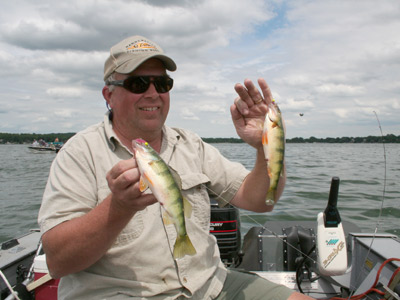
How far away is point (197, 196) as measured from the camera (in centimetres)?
290

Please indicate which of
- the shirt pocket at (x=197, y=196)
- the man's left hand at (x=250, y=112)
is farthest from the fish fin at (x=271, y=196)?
the shirt pocket at (x=197, y=196)

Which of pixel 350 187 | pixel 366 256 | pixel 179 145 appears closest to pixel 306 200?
pixel 350 187

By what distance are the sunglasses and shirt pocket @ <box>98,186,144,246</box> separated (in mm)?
829

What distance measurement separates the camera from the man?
205 cm

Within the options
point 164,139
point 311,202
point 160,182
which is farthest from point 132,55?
point 311,202

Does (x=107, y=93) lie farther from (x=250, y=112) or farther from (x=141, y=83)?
(x=250, y=112)

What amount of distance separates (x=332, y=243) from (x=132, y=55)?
2596 mm

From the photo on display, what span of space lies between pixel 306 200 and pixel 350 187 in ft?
11.2

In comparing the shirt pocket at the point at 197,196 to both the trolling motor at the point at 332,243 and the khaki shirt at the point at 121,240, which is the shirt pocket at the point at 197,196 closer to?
the khaki shirt at the point at 121,240

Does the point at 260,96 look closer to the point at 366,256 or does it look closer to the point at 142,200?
the point at 142,200

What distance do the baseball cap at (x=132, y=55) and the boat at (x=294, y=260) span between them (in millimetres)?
2004

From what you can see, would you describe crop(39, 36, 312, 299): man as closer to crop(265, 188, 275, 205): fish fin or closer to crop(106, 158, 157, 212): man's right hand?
crop(106, 158, 157, 212): man's right hand

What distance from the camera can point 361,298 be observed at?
11.0 feet

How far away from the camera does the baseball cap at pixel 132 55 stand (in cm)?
265
